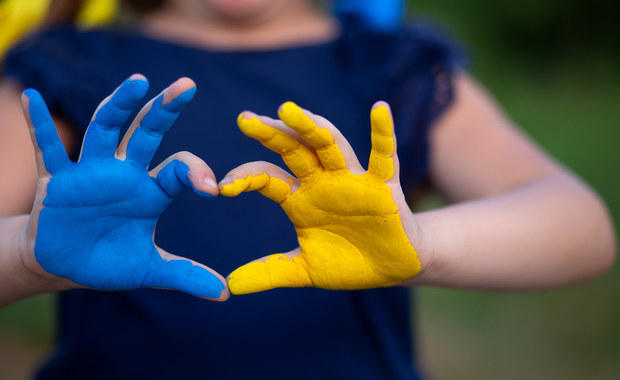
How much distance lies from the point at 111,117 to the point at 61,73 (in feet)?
1.05

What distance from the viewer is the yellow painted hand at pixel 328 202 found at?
0.50 metres

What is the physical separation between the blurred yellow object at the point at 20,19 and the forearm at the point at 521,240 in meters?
0.72

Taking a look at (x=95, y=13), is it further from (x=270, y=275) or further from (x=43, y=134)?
(x=270, y=275)

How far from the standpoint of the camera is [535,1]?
139 inches

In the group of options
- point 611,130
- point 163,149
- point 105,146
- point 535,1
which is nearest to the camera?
point 105,146

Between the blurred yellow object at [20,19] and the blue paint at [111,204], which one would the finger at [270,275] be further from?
the blurred yellow object at [20,19]

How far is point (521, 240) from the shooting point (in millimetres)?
679

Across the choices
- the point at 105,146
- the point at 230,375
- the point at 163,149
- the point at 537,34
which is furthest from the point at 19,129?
the point at 537,34

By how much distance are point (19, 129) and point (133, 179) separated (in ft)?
1.10

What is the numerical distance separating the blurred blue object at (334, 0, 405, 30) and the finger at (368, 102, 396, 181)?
54cm

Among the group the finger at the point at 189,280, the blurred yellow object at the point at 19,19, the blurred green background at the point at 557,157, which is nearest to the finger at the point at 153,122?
the finger at the point at 189,280

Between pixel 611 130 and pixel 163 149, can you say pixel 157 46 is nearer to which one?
pixel 163 149

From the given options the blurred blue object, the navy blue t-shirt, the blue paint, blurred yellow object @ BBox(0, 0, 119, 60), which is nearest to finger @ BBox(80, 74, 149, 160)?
the blue paint

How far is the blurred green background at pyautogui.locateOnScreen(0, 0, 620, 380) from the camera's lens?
1674 millimetres
